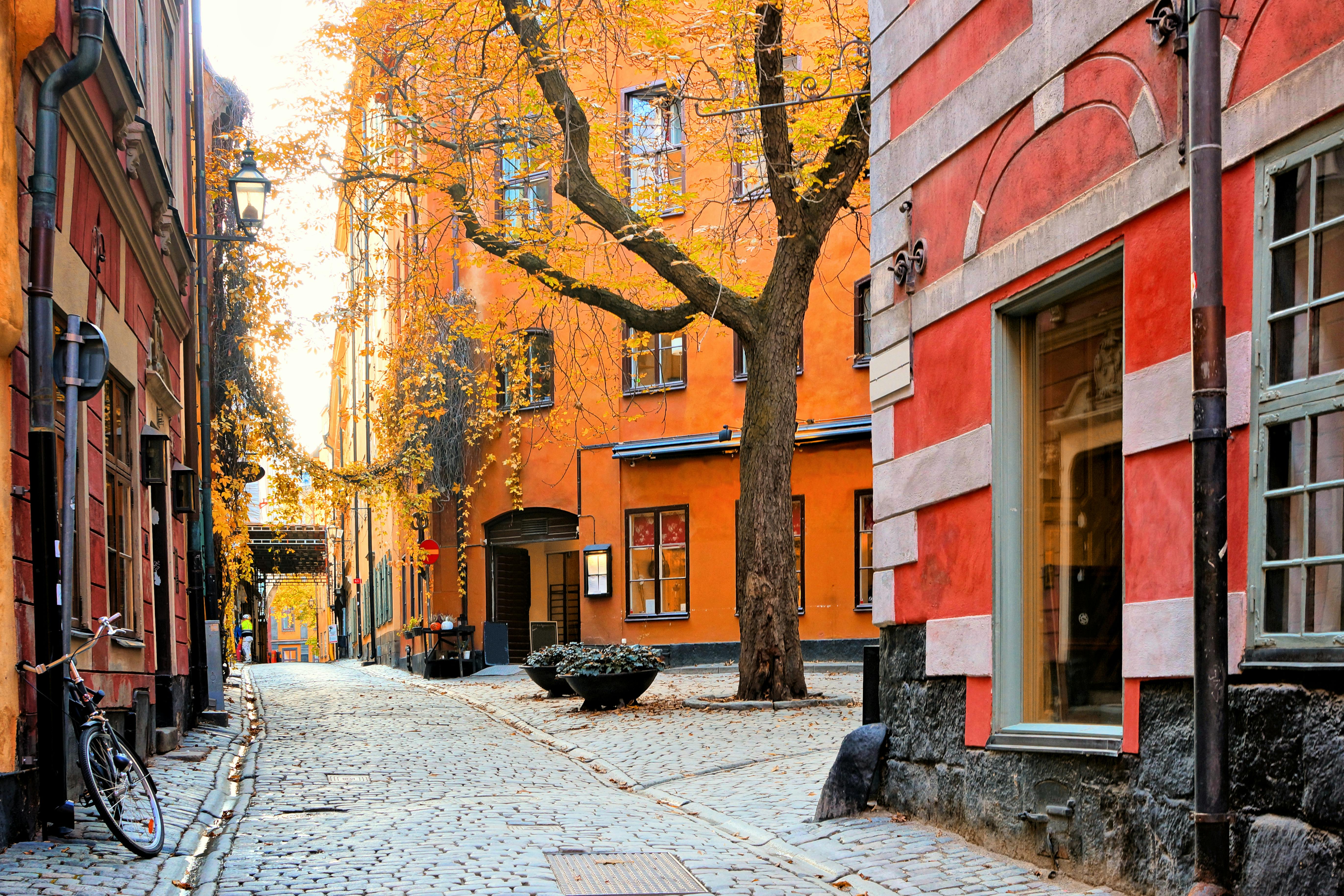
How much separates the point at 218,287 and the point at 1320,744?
708 inches

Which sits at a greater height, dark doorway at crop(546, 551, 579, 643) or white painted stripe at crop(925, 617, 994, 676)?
white painted stripe at crop(925, 617, 994, 676)

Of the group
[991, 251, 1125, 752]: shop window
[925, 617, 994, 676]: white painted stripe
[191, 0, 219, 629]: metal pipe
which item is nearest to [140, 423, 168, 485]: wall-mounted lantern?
[191, 0, 219, 629]: metal pipe

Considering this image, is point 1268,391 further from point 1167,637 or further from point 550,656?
point 550,656

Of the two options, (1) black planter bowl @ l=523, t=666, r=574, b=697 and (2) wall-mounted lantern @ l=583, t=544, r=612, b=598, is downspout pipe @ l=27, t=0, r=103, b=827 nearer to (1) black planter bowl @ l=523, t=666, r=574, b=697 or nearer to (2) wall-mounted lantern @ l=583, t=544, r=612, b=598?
(1) black planter bowl @ l=523, t=666, r=574, b=697

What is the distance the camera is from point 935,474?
333 inches

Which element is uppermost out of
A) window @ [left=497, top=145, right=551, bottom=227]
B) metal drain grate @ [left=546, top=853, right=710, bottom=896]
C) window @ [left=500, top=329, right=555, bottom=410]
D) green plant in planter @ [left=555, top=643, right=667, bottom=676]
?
window @ [left=497, top=145, right=551, bottom=227]

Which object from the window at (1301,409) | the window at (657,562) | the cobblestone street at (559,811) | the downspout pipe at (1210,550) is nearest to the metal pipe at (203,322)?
the cobblestone street at (559,811)

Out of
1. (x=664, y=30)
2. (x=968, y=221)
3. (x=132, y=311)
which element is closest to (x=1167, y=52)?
(x=968, y=221)

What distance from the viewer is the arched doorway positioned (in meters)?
29.2

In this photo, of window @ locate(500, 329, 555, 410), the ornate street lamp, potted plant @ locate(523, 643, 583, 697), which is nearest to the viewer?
the ornate street lamp

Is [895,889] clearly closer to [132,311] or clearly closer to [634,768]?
[634,768]

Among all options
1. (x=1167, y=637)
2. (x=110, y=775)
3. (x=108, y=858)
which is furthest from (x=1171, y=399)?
(x=110, y=775)

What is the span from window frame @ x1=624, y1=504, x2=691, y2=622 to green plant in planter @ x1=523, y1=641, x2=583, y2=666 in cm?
697

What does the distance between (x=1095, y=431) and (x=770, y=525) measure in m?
8.93
